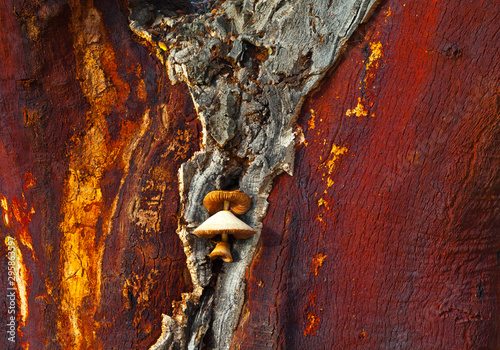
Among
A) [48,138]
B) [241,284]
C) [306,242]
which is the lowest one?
[241,284]

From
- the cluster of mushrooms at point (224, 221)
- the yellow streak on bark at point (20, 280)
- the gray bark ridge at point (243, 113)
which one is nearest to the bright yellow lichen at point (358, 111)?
the gray bark ridge at point (243, 113)

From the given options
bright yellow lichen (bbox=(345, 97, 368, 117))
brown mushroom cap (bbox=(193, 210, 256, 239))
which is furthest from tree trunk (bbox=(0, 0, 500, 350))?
brown mushroom cap (bbox=(193, 210, 256, 239))

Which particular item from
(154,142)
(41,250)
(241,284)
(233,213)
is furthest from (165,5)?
(241,284)

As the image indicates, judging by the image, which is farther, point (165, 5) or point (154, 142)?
point (165, 5)

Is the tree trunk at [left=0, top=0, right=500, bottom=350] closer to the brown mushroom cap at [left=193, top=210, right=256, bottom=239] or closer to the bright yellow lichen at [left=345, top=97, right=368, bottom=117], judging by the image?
the bright yellow lichen at [left=345, top=97, right=368, bottom=117]

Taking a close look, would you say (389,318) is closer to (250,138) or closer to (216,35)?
(250,138)

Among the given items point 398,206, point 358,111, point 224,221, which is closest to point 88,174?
point 224,221

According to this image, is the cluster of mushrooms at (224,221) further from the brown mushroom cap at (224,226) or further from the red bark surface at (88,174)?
the red bark surface at (88,174)

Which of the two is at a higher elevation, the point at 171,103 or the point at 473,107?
the point at 171,103
